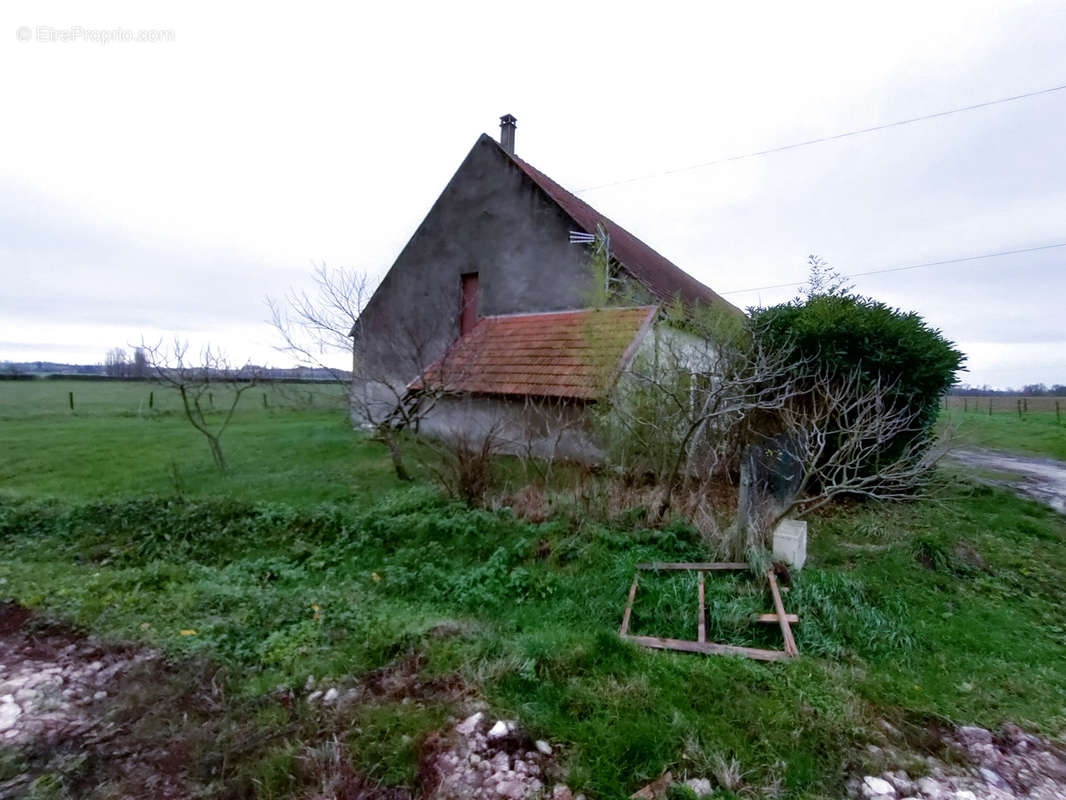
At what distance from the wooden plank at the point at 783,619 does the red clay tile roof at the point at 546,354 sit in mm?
4340

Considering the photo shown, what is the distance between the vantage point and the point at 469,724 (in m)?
3.04

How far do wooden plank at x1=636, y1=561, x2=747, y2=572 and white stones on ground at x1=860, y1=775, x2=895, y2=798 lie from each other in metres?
2.37

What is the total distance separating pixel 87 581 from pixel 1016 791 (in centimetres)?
794

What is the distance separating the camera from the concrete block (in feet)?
16.6

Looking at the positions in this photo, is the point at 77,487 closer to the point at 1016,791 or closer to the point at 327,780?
the point at 327,780

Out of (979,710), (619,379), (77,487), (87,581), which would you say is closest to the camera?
(979,710)

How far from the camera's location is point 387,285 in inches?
615

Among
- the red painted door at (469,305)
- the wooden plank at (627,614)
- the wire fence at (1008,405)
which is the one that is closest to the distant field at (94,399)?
the red painted door at (469,305)

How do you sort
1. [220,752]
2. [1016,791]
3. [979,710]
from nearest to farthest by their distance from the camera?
[1016,791] < [220,752] < [979,710]

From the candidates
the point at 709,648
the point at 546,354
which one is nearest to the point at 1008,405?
the point at 546,354

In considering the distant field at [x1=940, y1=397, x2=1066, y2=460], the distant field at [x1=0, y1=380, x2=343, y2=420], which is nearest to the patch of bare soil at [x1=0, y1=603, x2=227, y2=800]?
the distant field at [x1=940, y1=397, x2=1066, y2=460]

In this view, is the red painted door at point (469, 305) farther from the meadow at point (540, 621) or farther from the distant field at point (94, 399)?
the distant field at point (94, 399)

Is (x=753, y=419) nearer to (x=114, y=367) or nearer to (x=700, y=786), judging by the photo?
(x=700, y=786)

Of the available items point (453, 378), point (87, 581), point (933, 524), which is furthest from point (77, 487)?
point (933, 524)
